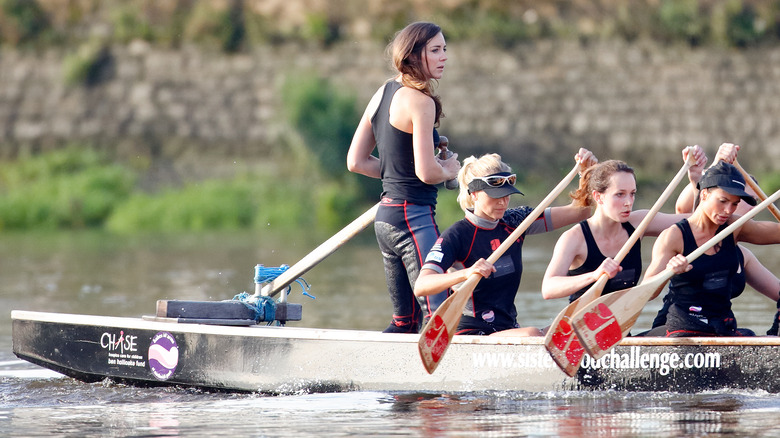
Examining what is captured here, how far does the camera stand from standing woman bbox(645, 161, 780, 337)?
5.90 meters

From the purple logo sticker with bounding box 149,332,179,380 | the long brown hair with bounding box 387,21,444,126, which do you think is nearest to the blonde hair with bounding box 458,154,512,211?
the long brown hair with bounding box 387,21,444,126

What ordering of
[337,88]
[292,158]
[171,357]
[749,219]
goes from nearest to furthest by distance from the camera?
[749,219] < [171,357] < [337,88] < [292,158]

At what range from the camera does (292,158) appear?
20.4m

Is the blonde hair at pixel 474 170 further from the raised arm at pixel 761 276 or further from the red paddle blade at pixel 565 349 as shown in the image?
the raised arm at pixel 761 276

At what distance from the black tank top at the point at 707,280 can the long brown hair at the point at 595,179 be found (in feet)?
1.21

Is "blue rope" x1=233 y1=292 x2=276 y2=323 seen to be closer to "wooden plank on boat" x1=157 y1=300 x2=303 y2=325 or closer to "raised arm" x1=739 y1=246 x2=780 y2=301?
"wooden plank on boat" x1=157 y1=300 x2=303 y2=325

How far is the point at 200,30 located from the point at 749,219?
55.3 feet

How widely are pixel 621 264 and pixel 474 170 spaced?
31.5 inches

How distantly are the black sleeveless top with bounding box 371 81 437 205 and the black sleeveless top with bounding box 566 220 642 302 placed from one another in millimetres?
765

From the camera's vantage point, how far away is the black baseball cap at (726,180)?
229 inches

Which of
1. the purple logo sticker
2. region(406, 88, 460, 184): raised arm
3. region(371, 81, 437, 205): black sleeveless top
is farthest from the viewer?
the purple logo sticker

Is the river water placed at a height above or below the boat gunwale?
below

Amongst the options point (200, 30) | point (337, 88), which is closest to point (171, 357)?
point (337, 88)

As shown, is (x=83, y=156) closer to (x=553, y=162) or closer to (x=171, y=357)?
(x=553, y=162)
